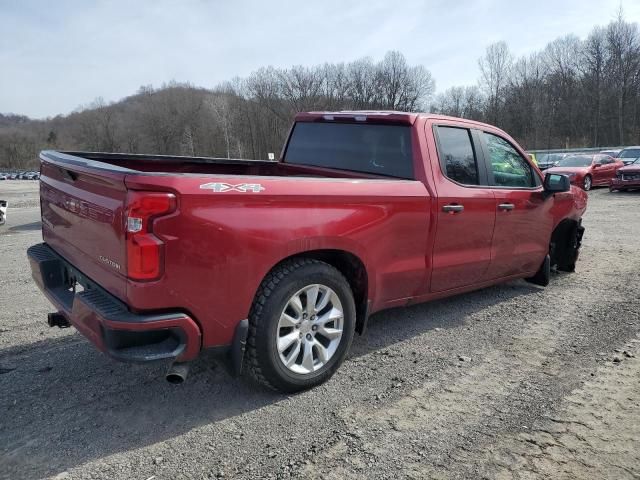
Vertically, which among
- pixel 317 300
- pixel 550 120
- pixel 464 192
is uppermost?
pixel 550 120

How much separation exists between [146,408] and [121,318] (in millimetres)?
850

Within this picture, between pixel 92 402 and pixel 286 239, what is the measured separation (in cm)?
162

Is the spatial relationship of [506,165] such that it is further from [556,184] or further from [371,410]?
[371,410]

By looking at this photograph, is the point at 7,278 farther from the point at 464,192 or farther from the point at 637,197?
the point at 637,197

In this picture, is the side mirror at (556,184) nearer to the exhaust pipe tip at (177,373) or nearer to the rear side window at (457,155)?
the rear side window at (457,155)

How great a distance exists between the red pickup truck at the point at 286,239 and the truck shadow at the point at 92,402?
382mm

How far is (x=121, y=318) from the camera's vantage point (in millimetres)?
2615

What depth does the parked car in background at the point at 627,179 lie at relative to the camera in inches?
754

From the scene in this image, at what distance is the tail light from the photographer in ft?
8.39

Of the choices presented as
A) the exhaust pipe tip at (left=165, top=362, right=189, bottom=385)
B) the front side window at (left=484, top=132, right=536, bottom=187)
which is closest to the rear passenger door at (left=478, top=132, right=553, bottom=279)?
the front side window at (left=484, top=132, right=536, bottom=187)

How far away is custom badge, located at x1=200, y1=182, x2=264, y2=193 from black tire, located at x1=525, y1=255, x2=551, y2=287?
4.00 m

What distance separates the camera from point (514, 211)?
16.0 feet

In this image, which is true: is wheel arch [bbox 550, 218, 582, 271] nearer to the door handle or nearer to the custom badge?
the door handle

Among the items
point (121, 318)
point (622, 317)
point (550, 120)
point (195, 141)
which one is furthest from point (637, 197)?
point (195, 141)
